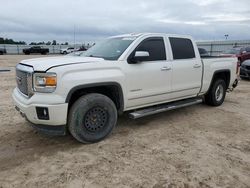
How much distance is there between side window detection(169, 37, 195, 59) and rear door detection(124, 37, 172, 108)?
33cm

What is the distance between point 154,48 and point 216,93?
9.22 feet

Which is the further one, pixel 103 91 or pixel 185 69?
pixel 185 69

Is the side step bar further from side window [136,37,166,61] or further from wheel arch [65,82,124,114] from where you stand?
side window [136,37,166,61]

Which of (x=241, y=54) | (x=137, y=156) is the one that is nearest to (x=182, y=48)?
(x=137, y=156)

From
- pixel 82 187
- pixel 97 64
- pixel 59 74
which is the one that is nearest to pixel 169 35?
pixel 97 64

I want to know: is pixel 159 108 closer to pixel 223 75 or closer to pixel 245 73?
pixel 223 75

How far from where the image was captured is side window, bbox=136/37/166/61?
490 centimetres

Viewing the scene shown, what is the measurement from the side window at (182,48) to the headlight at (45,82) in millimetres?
2822

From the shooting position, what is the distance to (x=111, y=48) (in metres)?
5.03

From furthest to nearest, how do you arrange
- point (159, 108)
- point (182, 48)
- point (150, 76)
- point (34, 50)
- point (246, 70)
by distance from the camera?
point (34, 50) < point (246, 70) < point (182, 48) < point (159, 108) < point (150, 76)

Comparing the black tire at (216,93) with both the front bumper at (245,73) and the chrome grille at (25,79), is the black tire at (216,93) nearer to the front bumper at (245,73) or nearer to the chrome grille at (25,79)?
the chrome grille at (25,79)

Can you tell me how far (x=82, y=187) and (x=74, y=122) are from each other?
123 centimetres

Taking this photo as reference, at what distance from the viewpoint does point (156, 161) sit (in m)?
3.61

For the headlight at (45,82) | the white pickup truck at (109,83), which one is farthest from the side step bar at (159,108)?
the headlight at (45,82)
